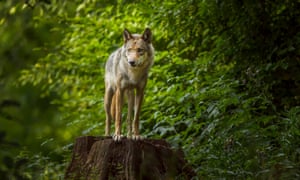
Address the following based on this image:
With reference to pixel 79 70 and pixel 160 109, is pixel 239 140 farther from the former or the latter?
pixel 79 70

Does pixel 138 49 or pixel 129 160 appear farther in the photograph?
pixel 138 49

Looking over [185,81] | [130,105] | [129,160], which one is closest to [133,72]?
[130,105]

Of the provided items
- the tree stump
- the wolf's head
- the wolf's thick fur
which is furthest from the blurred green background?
the wolf's head

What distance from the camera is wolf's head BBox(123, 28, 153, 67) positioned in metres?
7.63

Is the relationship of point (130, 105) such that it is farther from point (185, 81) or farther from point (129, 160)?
point (185, 81)

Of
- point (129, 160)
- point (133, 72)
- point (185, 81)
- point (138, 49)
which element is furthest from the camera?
point (185, 81)

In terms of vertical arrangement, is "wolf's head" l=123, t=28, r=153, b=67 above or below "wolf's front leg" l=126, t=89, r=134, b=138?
above

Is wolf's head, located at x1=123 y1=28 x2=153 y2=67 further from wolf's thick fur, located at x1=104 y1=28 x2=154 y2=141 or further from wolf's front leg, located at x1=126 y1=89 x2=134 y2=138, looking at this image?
wolf's front leg, located at x1=126 y1=89 x2=134 y2=138

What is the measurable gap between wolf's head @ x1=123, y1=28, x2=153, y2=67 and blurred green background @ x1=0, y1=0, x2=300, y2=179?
1.02 metres

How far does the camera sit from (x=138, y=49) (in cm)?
770

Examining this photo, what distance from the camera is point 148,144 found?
7121 mm

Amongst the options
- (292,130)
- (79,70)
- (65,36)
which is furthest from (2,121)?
(65,36)

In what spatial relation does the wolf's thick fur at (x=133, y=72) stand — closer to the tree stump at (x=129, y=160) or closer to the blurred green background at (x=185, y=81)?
the tree stump at (x=129, y=160)

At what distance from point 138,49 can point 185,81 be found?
3.79 meters
